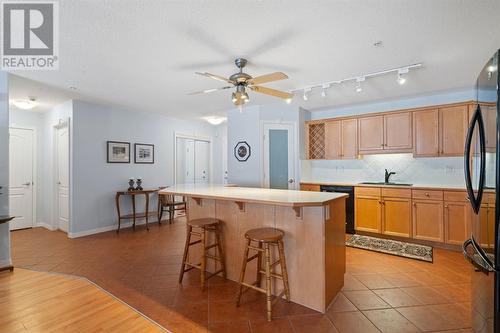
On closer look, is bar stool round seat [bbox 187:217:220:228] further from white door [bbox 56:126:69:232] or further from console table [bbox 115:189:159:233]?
white door [bbox 56:126:69:232]

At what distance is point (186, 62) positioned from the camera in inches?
107

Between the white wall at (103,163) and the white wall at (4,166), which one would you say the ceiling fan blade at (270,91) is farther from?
the white wall at (103,163)

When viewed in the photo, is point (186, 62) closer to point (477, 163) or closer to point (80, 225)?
point (477, 163)

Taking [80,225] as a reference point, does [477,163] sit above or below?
above

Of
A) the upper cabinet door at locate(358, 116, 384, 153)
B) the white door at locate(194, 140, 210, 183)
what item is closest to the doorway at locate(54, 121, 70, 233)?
the white door at locate(194, 140, 210, 183)

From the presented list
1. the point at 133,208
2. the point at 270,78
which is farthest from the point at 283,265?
the point at 133,208

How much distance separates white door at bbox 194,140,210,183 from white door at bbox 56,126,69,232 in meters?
2.85

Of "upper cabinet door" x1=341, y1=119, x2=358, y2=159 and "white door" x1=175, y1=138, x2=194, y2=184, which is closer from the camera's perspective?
"upper cabinet door" x1=341, y1=119, x2=358, y2=159

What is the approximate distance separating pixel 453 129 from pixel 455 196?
1.04 meters

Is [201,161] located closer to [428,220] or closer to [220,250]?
[220,250]

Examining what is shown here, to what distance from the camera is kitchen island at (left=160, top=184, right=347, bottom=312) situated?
2.07 m

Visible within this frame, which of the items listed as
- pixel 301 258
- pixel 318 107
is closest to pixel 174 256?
pixel 301 258

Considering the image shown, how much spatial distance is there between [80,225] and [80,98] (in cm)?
228

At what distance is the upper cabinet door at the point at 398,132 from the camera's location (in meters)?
3.97
